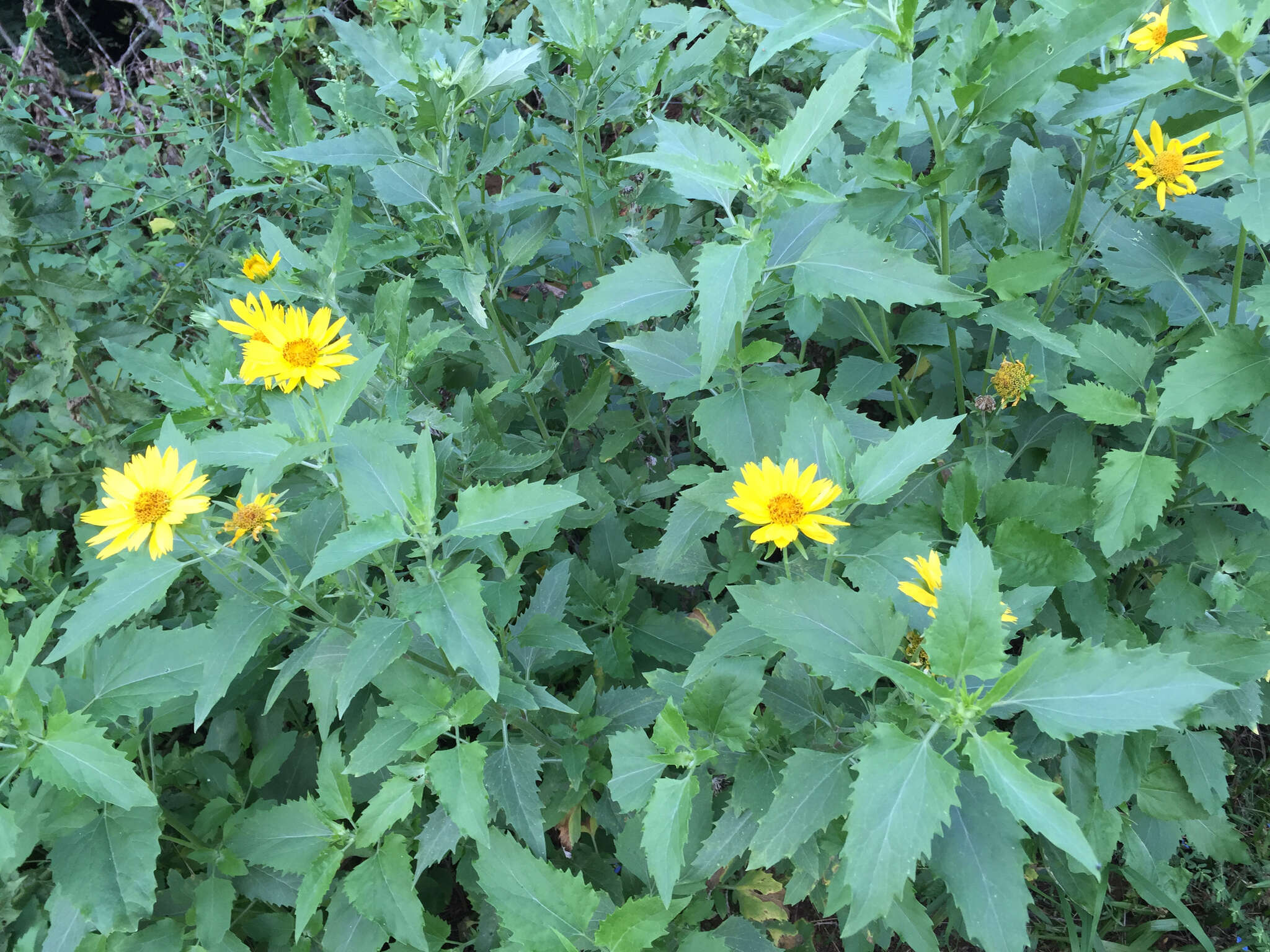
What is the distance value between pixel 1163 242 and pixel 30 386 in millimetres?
3793

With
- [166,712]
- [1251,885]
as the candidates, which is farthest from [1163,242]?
[166,712]

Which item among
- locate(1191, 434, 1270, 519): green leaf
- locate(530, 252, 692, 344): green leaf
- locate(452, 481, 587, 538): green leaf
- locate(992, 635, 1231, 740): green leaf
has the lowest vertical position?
locate(1191, 434, 1270, 519): green leaf

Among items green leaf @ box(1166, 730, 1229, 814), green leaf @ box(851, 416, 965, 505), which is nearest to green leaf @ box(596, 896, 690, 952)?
green leaf @ box(851, 416, 965, 505)

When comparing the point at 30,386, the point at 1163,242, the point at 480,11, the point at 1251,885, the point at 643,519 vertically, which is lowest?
the point at 1251,885

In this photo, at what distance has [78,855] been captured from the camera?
174cm

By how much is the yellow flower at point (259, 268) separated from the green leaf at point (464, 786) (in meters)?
1.49

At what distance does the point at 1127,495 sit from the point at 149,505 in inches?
83.0

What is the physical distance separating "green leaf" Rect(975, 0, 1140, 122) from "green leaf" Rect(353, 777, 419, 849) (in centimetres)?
196

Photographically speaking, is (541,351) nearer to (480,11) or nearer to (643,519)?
(643,519)

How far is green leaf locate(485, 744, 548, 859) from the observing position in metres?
1.79

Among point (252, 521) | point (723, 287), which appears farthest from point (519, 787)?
Answer: point (723, 287)

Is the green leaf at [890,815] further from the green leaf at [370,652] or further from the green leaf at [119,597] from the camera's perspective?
the green leaf at [119,597]

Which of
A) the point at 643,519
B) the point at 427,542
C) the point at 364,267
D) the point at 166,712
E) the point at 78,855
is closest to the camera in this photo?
the point at 427,542

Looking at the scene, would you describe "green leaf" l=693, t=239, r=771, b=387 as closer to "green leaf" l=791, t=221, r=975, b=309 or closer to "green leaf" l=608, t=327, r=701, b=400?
"green leaf" l=791, t=221, r=975, b=309
